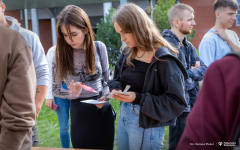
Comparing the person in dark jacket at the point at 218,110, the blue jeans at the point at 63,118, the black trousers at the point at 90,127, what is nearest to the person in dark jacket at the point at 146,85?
the black trousers at the point at 90,127

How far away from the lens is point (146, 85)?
5.65 feet

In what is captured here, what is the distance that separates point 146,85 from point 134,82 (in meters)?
0.14

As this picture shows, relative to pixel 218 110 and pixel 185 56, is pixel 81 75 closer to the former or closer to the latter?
pixel 185 56

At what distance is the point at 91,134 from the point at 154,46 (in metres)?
1.12

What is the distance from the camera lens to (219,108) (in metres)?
0.73

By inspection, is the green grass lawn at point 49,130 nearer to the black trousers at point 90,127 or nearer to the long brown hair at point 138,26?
the black trousers at point 90,127

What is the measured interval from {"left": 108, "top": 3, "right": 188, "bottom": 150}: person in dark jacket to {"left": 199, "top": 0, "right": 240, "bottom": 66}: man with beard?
1.22m

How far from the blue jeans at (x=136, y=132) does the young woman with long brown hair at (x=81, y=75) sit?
0.44 m

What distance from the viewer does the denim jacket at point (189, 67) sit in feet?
8.00

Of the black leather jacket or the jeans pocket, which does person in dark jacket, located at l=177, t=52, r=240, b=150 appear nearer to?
the black leather jacket

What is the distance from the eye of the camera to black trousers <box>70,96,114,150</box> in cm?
222

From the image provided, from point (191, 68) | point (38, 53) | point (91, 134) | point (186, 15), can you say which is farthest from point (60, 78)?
point (186, 15)

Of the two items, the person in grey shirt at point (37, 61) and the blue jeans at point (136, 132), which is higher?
the person in grey shirt at point (37, 61)

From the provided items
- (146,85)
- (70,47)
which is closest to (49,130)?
(70,47)
